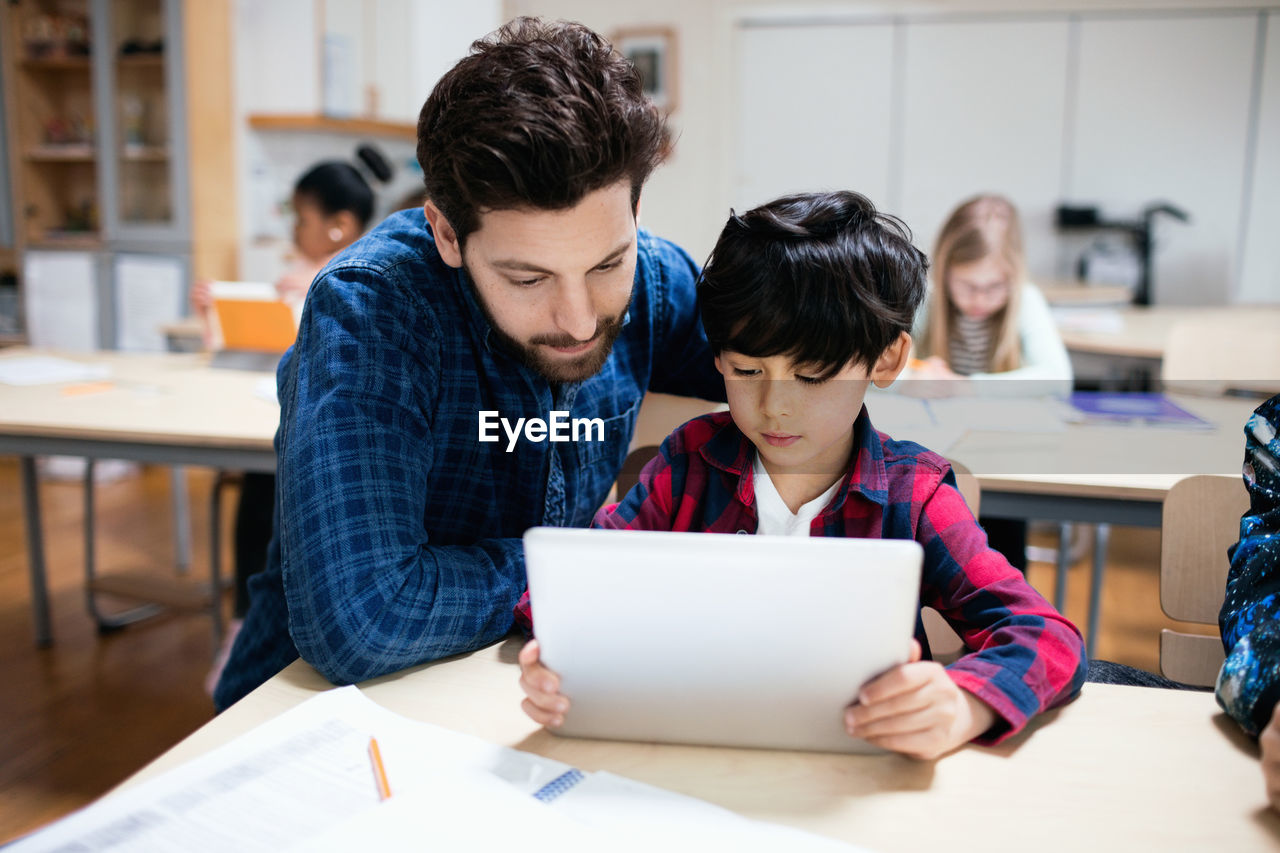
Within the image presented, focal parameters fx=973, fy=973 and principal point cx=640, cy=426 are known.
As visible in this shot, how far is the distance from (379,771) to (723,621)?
0.27 m

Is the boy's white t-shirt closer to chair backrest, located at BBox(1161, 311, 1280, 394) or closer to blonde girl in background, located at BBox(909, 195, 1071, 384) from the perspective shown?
blonde girl in background, located at BBox(909, 195, 1071, 384)

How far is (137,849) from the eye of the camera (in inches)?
24.0

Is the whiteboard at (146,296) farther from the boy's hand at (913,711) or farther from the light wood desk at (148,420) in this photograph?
the boy's hand at (913,711)

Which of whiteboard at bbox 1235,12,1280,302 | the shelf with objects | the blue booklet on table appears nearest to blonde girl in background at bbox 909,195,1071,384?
the blue booklet on table

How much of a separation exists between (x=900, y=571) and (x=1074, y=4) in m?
4.73

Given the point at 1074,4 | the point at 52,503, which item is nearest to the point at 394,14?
the point at 52,503

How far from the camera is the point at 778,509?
3.17 feet

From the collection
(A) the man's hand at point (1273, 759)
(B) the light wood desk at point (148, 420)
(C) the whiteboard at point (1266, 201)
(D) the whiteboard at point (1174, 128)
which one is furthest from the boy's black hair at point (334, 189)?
(C) the whiteboard at point (1266, 201)

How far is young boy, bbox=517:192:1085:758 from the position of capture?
2.87 feet

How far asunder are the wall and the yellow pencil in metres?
4.00

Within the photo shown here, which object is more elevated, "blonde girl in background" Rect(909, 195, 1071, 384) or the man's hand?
"blonde girl in background" Rect(909, 195, 1071, 384)

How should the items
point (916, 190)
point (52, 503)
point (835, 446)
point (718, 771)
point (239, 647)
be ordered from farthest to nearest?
1. point (916, 190)
2. point (52, 503)
3. point (239, 647)
4. point (835, 446)
5. point (718, 771)

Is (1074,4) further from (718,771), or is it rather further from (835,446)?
(718,771)

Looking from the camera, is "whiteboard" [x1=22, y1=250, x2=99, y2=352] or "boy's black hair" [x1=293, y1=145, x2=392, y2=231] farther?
"whiteboard" [x1=22, y1=250, x2=99, y2=352]
